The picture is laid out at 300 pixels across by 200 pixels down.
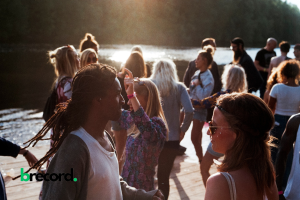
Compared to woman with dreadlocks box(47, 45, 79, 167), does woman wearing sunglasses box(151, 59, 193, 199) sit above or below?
below

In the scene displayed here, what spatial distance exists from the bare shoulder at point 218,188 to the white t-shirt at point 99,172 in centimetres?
48

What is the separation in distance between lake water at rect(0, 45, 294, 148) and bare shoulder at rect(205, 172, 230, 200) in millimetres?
4446

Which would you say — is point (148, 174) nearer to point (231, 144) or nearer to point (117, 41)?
point (231, 144)

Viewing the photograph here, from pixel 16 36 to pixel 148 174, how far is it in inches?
1532

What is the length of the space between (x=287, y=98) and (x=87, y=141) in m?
3.47

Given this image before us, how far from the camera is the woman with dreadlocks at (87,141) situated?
51.8 inches

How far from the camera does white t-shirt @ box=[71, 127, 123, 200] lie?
140 cm

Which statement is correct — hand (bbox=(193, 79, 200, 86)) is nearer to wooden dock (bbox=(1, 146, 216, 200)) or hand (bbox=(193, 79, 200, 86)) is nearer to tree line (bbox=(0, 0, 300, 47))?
wooden dock (bbox=(1, 146, 216, 200))

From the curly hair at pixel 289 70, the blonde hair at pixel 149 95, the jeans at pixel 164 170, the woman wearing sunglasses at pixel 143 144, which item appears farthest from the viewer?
the curly hair at pixel 289 70

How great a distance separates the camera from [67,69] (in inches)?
136

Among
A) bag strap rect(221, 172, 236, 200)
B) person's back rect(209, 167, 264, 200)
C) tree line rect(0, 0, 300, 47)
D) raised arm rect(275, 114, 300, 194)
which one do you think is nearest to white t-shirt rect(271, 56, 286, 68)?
raised arm rect(275, 114, 300, 194)

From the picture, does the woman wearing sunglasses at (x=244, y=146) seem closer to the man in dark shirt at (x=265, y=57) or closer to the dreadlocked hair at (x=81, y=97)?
the dreadlocked hair at (x=81, y=97)

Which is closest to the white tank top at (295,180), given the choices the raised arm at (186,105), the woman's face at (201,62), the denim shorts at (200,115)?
the raised arm at (186,105)

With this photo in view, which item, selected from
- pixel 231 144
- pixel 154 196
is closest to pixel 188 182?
pixel 154 196
